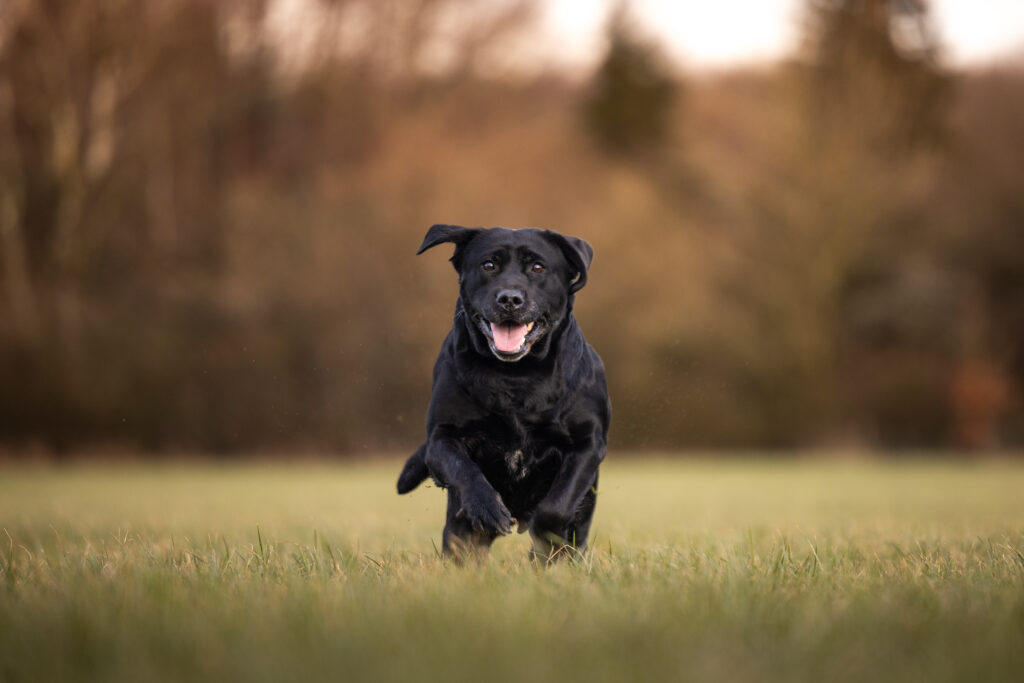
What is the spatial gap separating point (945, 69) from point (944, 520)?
20.5 metres

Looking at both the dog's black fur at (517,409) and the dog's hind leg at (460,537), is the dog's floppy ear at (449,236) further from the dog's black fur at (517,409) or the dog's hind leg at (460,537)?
the dog's hind leg at (460,537)

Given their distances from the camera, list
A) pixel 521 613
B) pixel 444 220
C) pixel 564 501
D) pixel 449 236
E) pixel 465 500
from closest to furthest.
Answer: pixel 521 613 → pixel 465 500 → pixel 564 501 → pixel 449 236 → pixel 444 220

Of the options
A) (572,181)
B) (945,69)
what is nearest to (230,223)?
(572,181)

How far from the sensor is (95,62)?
69.9 ft

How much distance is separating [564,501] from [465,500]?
407mm

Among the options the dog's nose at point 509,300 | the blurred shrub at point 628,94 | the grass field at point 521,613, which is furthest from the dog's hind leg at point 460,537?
the blurred shrub at point 628,94

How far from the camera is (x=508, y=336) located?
3.89 m

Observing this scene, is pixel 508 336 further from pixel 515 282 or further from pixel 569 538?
pixel 569 538

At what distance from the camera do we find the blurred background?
→ 21.0 m

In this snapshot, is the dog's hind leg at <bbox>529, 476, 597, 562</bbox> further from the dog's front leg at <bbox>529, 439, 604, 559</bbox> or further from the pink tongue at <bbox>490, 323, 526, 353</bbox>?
the pink tongue at <bbox>490, 323, 526, 353</bbox>

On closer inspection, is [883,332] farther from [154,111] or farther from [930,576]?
[930,576]

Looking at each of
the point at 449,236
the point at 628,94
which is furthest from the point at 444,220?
the point at 449,236

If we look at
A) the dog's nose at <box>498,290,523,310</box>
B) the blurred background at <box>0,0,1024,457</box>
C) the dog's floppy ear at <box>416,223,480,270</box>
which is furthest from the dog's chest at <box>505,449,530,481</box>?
the blurred background at <box>0,0,1024,457</box>

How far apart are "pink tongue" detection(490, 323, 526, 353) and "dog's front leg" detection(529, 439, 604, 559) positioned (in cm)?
50
